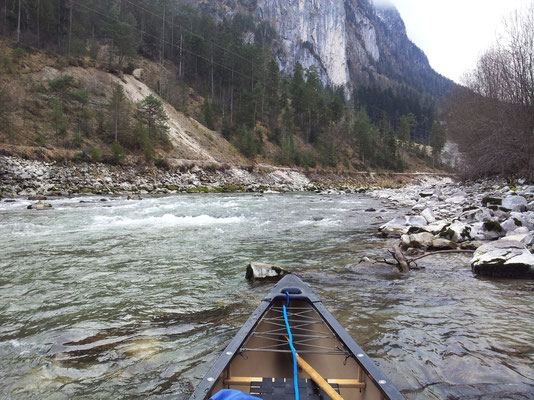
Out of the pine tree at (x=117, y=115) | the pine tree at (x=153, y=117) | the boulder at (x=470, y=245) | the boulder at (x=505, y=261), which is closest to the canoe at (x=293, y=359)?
the boulder at (x=505, y=261)

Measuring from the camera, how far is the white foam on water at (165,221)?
9875 millimetres

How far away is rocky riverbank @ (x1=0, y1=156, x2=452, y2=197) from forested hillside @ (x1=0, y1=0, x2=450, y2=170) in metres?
A: 1.66

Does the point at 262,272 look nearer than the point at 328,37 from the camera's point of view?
Yes

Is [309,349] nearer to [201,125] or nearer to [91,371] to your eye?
[91,371]

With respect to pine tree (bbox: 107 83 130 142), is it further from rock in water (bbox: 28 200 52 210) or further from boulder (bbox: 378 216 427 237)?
boulder (bbox: 378 216 427 237)

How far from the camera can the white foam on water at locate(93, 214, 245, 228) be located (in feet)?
32.4

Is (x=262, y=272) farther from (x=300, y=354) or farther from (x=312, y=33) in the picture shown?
(x=312, y=33)

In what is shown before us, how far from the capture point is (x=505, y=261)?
187 inches

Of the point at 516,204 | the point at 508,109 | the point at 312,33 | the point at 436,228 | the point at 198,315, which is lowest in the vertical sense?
the point at 198,315

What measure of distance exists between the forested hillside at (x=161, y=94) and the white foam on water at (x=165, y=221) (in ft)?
50.4

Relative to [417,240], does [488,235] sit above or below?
above

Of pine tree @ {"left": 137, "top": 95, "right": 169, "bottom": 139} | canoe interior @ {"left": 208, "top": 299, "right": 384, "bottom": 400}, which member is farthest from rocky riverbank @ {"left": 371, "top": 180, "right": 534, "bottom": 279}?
pine tree @ {"left": 137, "top": 95, "right": 169, "bottom": 139}

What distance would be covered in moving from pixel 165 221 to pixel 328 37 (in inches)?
5039

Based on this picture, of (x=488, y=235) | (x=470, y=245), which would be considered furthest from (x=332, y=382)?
(x=488, y=235)
